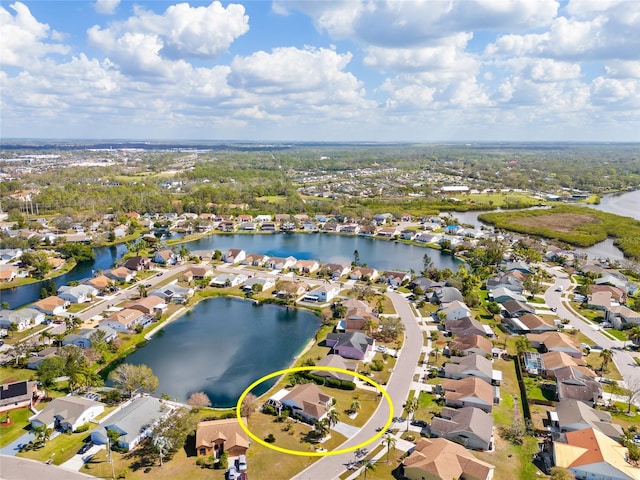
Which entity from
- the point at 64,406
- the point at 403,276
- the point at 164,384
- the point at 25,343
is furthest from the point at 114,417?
the point at 403,276

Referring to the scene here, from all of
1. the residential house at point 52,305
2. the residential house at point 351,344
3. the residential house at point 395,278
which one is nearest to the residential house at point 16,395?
the residential house at point 52,305

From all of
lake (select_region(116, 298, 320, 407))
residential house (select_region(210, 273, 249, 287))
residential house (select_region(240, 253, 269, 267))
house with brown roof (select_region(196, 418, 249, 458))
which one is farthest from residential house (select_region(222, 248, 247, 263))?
house with brown roof (select_region(196, 418, 249, 458))

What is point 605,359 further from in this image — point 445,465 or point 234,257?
point 234,257

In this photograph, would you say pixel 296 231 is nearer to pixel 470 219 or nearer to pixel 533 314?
pixel 470 219

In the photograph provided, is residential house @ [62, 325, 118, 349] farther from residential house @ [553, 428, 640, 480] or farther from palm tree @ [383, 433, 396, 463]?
residential house @ [553, 428, 640, 480]

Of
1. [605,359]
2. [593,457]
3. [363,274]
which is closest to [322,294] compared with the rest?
[363,274]

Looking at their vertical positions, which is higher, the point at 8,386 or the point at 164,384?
the point at 8,386
